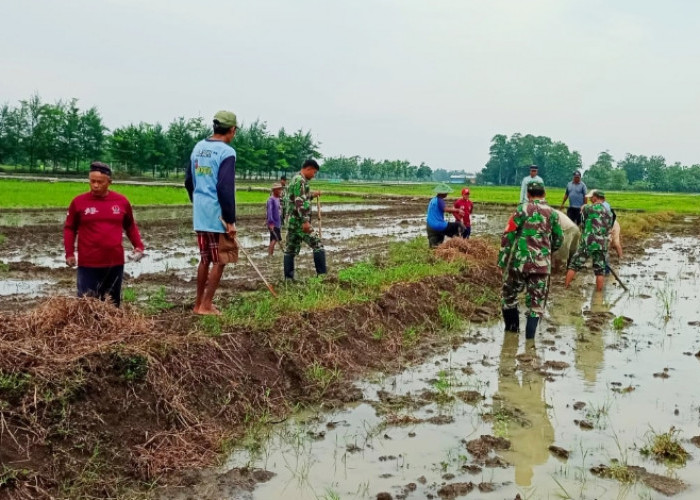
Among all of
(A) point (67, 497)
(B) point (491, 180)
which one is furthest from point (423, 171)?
(A) point (67, 497)

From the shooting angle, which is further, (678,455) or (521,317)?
(521,317)

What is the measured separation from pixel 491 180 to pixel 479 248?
105 m

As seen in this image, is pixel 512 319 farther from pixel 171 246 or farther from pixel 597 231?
pixel 171 246

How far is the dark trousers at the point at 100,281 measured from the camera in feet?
16.7

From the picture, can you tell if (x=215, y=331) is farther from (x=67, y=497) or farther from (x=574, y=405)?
(x=574, y=405)

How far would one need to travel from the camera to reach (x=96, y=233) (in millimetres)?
5047

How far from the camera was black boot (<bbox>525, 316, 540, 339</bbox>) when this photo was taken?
663 cm

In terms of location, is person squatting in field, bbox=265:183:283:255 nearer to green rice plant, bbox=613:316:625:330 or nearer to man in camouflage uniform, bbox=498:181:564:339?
man in camouflage uniform, bbox=498:181:564:339

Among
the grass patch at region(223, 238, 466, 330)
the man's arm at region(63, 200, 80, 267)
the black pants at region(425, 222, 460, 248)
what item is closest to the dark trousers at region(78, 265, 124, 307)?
the man's arm at region(63, 200, 80, 267)

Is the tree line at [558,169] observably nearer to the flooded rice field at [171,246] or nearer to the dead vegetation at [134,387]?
the flooded rice field at [171,246]

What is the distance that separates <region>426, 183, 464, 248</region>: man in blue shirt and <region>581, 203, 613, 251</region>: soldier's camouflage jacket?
7.34 feet

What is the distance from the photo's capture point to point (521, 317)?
7.90m

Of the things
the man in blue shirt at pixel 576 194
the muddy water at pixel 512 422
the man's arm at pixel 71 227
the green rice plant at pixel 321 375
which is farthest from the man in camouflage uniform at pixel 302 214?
the man in blue shirt at pixel 576 194

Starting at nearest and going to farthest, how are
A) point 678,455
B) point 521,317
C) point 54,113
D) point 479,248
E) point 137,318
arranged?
point 678,455
point 137,318
point 521,317
point 479,248
point 54,113
